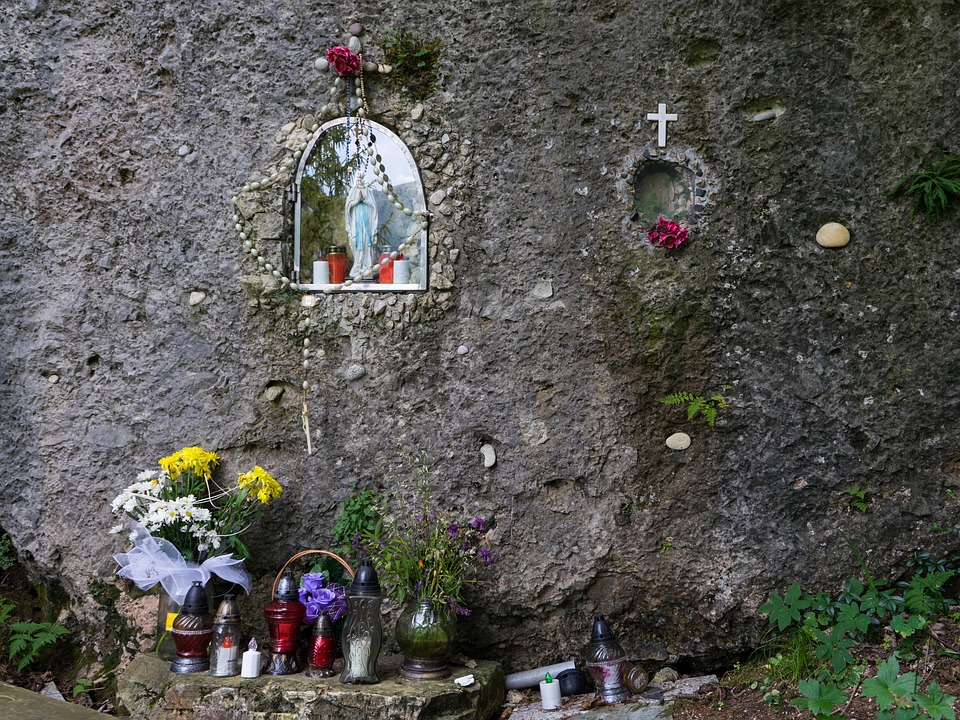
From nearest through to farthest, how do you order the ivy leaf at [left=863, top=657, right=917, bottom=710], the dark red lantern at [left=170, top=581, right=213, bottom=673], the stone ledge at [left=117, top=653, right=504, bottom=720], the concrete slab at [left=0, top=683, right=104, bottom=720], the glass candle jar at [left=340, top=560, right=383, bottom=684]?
1. the ivy leaf at [left=863, top=657, right=917, bottom=710]
2. the concrete slab at [left=0, top=683, right=104, bottom=720]
3. the stone ledge at [left=117, top=653, right=504, bottom=720]
4. the glass candle jar at [left=340, top=560, right=383, bottom=684]
5. the dark red lantern at [left=170, top=581, right=213, bottom=673]

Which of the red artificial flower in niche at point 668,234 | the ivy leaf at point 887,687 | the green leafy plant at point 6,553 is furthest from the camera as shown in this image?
the green leafy plant at point 6,553

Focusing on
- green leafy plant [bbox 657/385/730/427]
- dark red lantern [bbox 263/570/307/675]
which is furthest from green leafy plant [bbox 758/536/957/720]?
dark red lantern [bbox 263/570/307/675]

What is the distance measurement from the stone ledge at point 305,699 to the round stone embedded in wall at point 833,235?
Result: 259 cm

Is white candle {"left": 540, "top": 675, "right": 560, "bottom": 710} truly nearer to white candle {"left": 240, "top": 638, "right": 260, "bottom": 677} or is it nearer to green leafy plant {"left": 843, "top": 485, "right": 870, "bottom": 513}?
white candle {"left": 240, "top": 638, "right": 260, "bottom": 677}

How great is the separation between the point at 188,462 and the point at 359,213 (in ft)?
4.86

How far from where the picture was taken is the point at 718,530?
152 inches

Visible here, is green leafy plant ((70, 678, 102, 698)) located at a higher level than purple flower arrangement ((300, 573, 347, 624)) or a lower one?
lower

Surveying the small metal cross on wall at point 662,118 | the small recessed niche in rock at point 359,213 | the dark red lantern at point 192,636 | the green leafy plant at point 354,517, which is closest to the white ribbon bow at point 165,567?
the dark red lantern at point 192,636

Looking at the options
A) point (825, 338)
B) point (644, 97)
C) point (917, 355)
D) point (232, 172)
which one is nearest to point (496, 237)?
point (644, 97)

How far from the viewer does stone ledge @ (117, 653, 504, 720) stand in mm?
3277

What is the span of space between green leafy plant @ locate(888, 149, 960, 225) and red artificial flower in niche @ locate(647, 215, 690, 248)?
101cm

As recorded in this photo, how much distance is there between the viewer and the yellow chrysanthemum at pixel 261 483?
3852 mm

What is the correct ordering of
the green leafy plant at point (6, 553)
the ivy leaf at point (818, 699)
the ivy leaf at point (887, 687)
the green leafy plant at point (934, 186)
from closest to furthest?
the ivy leaf at point (887, 687) < the ivy leaf at point (818, 699) < the green leafy plant at point (934, 186) < the green leafy plant at point (6, 553)

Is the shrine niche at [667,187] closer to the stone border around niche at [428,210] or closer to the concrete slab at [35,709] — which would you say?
the stone border around niche at [428,210]
